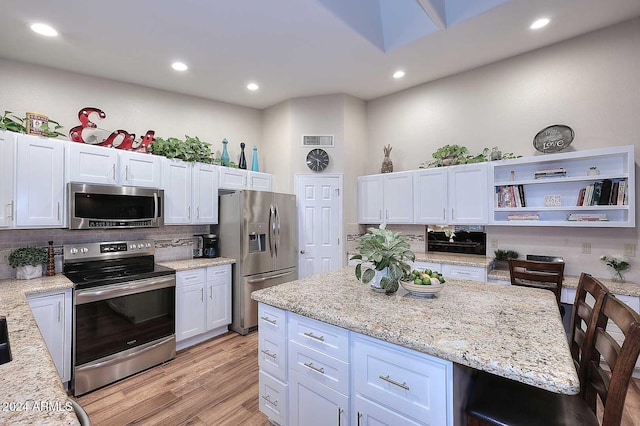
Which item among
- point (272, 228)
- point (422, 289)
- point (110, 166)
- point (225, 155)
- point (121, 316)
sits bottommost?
point (121, 316)

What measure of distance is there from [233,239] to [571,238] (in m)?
3.86

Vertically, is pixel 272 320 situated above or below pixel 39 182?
below

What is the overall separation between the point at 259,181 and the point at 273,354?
294cm

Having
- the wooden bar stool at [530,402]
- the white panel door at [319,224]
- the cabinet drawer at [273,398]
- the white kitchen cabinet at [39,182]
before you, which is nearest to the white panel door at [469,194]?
the white panel door at [319,224]

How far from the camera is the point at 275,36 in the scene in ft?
9.71

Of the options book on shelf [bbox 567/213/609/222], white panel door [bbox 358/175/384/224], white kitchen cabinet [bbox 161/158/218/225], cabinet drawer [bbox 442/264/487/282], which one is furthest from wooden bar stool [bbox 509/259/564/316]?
white kitchen cabinet [bbox 161/158/218/225]

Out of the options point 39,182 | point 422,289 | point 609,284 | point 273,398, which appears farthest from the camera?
point 609,284

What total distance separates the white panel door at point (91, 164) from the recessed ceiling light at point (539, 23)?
14.3 feet

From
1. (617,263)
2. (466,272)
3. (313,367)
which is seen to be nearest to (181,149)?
(313,367)

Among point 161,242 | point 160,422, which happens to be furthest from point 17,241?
point 160,422

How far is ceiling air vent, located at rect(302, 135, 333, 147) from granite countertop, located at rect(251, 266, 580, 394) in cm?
274

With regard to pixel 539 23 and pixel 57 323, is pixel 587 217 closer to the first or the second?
pixel 539 23

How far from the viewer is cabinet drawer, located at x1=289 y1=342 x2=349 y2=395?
5.06 feet

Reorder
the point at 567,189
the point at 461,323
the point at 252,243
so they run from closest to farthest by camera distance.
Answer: the point at 461,323 → the point at 567,189 → the point at 252,243
